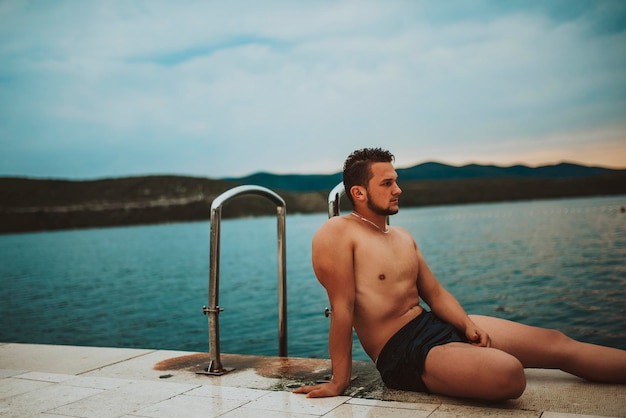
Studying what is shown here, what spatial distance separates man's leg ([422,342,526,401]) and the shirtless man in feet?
0.04

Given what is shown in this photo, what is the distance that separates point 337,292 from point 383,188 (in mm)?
660

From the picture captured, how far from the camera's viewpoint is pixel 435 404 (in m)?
3.28

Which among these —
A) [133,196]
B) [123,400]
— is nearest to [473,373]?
[123,400]

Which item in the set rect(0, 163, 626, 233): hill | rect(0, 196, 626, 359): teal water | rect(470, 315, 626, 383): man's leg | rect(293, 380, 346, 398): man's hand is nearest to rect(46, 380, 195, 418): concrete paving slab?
rect(293, 380, 346, 398): man's hand

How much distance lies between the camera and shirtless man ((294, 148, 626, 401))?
3441 mm

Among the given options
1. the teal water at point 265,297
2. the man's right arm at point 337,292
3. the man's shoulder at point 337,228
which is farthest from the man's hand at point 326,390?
the teal water at point 265,297

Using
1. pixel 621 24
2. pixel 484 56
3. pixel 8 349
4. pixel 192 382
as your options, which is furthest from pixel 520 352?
pixel 484 56

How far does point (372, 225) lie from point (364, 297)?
0.44m

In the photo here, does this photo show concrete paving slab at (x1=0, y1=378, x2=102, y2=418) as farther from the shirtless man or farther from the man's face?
the man's face

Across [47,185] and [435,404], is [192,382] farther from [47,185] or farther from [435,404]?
[47,185]

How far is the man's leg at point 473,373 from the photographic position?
309cm

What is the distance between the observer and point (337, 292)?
3.49 m

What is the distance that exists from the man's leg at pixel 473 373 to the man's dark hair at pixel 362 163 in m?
1.04

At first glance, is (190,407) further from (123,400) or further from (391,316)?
(391,316)
